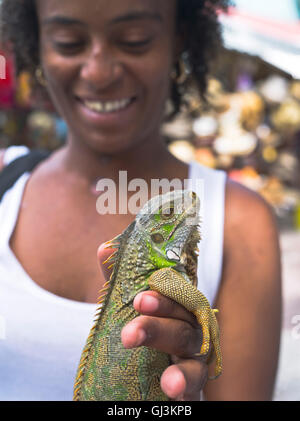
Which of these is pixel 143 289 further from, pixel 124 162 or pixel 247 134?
pixel 247 134

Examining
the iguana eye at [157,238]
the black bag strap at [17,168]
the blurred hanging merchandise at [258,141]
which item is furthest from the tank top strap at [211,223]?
the blurred hanging merchandise at [258,141]

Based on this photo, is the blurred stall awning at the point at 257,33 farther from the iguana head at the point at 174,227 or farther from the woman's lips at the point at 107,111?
the iguana head at the point at 174,227

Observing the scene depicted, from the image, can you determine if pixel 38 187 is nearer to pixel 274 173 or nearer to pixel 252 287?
pixel 252 287

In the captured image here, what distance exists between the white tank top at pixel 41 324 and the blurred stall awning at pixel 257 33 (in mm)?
645

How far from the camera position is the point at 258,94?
12.6 ft

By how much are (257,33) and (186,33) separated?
1.11 m

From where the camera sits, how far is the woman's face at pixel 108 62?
0.68m

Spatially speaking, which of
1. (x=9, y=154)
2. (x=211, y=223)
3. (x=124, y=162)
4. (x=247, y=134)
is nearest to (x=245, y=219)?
(x=211, y=223)

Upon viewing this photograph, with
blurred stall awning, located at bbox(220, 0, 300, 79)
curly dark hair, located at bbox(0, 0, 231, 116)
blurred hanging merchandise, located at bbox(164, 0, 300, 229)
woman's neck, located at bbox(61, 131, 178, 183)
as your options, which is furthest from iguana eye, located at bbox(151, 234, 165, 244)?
blurred hanging merchandise, located at bbox(164, 0, 300, 229)

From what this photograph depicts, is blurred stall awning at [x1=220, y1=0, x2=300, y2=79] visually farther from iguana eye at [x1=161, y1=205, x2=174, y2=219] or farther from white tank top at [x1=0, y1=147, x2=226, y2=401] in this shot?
iguana eye at [x1=161, y1=205, x2=174, y2=219]

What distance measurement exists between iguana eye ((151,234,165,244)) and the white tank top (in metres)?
0.11

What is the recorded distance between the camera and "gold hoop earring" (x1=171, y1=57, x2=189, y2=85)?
117 cm

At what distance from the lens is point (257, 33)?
2.03 m
